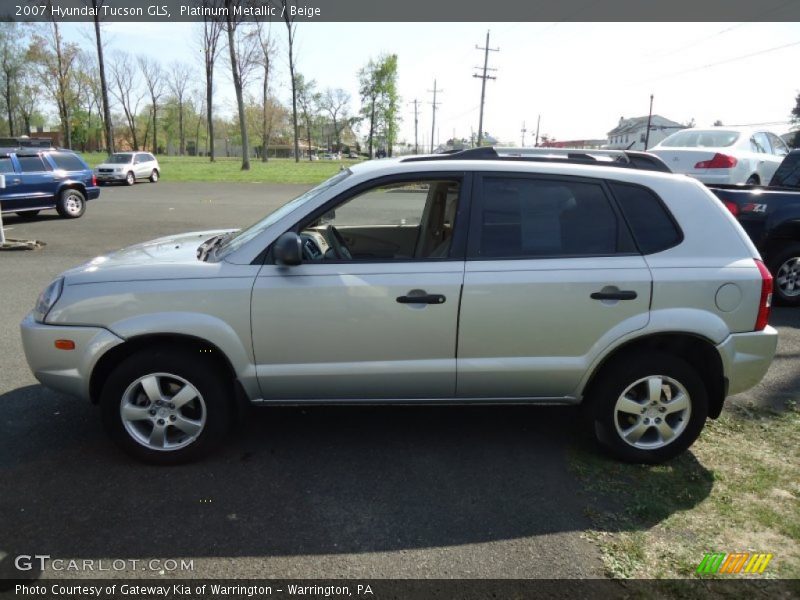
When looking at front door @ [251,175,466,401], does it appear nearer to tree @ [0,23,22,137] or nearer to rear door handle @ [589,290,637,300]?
rear door handle @ [589,290,637,300]

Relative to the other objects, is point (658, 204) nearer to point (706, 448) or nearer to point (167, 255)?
point (706, 448)

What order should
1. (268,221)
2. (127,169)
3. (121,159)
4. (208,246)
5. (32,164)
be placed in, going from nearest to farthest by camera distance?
(268,221), (208,246), (32,164), (127,169), (121,159)

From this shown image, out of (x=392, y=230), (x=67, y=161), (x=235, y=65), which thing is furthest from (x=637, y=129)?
(x=392, y=230)

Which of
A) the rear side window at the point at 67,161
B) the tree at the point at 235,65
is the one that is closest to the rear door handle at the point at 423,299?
the rear side window at the point at 67,161

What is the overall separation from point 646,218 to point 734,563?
186 cm

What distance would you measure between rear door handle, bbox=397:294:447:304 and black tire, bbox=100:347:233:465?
3.88 feet

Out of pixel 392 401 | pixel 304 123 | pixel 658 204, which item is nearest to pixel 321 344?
pixel 392 401

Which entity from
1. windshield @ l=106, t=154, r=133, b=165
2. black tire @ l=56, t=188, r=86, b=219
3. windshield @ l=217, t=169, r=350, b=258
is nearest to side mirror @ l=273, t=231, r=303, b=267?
windshield @ l=217, t=169, r=350, b=258

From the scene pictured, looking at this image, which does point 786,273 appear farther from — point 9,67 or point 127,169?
→ point 9,67

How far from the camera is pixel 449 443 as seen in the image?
3729 mm

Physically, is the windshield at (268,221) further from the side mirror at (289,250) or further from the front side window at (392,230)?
the side mirror at (289,250)

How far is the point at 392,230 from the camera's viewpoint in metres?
4.50

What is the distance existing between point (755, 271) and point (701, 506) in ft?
4.50

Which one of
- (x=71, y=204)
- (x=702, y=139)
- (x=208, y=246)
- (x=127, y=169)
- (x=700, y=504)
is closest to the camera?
(x=700, y=504)
